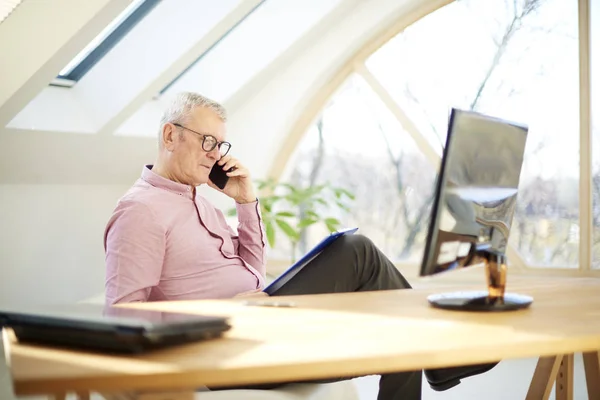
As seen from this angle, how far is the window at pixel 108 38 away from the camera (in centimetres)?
389

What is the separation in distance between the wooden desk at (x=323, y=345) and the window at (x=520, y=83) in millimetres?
3181

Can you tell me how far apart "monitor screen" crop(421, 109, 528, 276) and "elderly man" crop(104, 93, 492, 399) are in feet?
1.40

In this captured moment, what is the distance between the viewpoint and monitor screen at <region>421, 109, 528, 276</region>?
1.59 m

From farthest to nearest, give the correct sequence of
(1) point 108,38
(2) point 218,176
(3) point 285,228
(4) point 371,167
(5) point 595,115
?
(4) point 371,167, (5) point 595,115, (3) point 285,228, (1) point 108,38, (2) point 218,176

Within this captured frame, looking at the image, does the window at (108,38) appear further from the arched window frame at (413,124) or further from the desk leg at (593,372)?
the desk leg at (593,372)

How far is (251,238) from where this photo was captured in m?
2.69

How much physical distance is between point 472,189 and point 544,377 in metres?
0.55

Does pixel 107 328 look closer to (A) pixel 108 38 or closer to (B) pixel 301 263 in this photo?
(B) pixel 301 263

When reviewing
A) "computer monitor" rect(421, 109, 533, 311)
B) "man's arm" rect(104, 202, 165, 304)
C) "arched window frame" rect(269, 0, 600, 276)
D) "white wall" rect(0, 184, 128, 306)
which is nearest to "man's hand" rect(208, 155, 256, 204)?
"man's arm" rect(104, 202, 165, 304)

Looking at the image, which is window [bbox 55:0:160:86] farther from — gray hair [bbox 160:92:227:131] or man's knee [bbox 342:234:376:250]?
man's knee [bbox 342:234:376:250]

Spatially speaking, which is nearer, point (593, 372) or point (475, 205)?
point (475, 205)

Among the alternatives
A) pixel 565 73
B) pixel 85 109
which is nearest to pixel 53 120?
pixel 85 109

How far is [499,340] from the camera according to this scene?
1.28 m

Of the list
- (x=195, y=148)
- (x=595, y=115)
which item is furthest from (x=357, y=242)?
(x=595, y=115)
